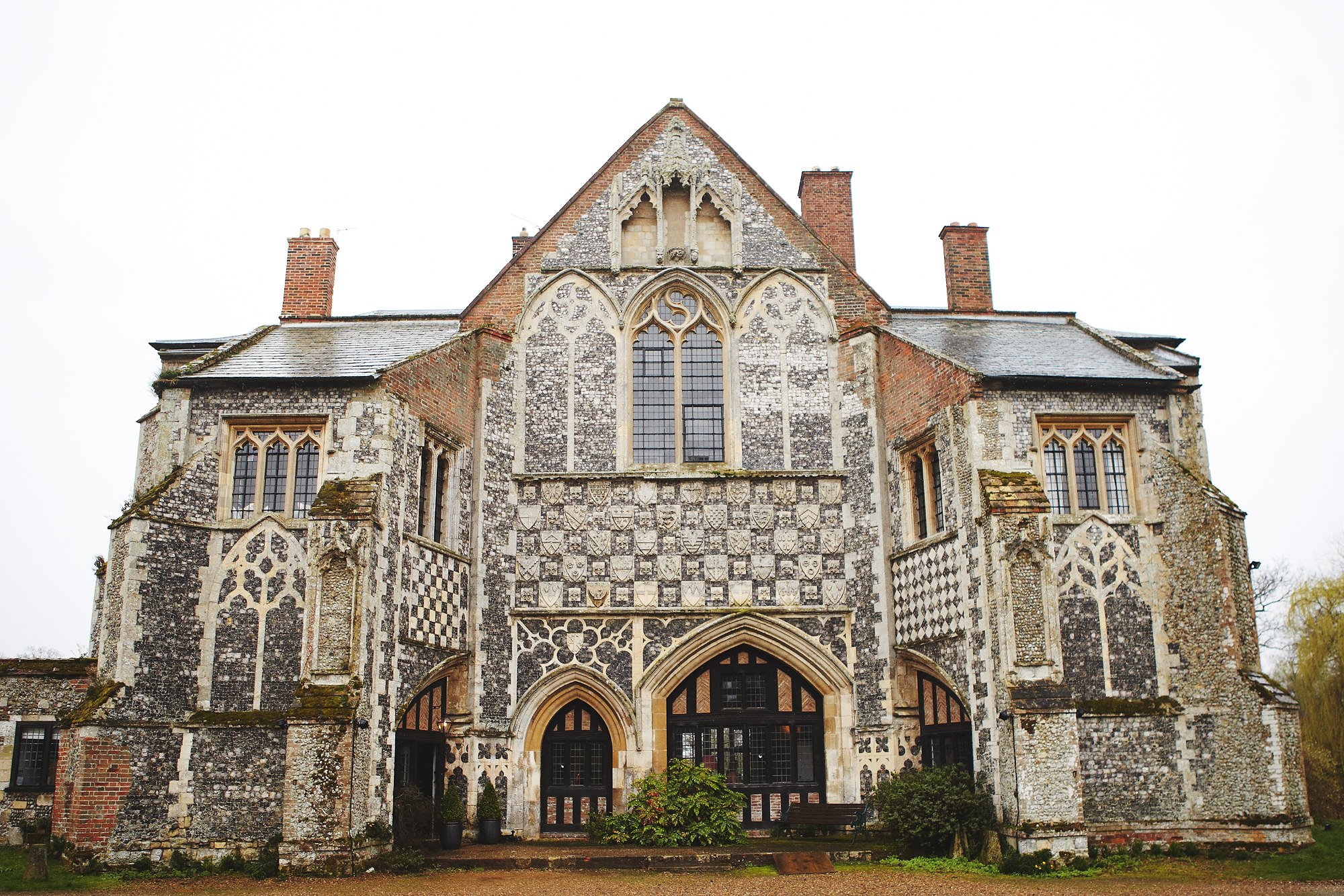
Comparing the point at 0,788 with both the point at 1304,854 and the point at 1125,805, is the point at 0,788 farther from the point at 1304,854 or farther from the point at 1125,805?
the point at 1304,854

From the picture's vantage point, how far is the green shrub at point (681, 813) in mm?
16203

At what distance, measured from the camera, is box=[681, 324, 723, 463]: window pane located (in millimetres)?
18828

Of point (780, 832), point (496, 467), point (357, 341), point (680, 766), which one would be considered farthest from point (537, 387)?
point (780, 832)

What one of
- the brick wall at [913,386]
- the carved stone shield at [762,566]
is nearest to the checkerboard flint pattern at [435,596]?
the carved stone shield at [762,566]

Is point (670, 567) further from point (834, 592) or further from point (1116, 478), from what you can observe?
point (1116, 478)

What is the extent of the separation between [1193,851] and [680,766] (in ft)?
25.7

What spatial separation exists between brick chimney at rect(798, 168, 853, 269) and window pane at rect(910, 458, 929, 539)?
15.9 ft

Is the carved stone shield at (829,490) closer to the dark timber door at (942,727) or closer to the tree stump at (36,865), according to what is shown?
the dark timber door at (942,727)

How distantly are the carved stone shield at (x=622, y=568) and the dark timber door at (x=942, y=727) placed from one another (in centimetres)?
537

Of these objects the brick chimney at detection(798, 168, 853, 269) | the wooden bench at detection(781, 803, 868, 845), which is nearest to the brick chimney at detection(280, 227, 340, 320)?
the brick chimney at detection(798, 168, 853, 269)

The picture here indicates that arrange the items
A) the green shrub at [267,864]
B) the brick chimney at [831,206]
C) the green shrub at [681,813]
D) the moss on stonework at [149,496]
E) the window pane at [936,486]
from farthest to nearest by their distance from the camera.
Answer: the brick chimney at [831,206] → the window pane at [936,486] → the green shrub at [681,813] → the moss on stonework at [149,496] → the green shrub at [267,864]

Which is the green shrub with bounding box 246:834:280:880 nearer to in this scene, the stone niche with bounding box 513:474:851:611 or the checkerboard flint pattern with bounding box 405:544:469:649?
the checkerboard flint pattern with bounding box 405:544:469:649

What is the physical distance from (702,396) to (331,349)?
22.4 ft

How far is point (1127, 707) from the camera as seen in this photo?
50.3 feet
